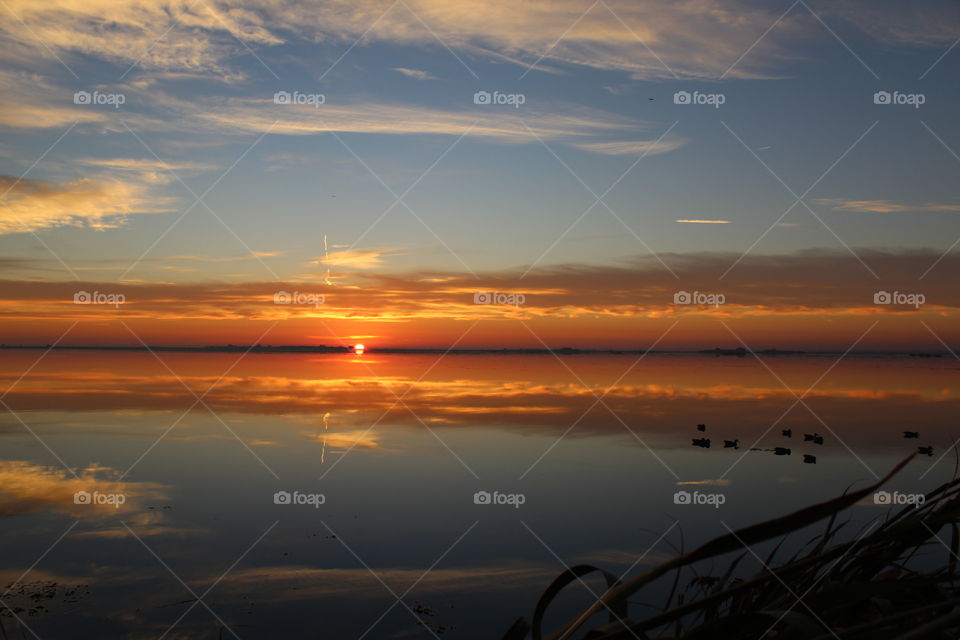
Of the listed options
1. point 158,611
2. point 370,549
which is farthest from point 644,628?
point 370,549

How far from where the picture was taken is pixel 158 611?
7.34 metres
